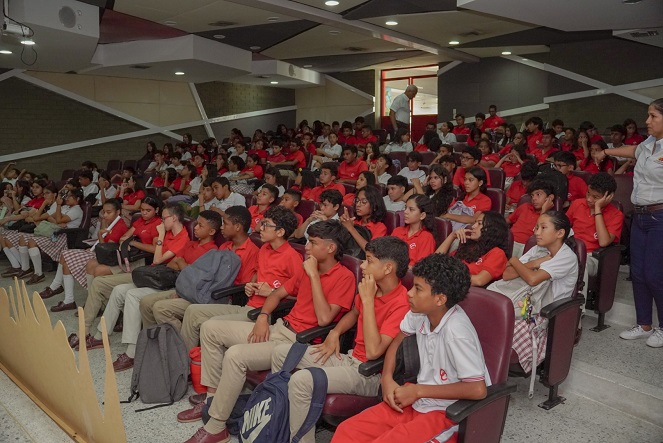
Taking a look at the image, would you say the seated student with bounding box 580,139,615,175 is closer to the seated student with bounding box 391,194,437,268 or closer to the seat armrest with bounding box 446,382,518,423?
the seated student with bounding box 391,194,437,268

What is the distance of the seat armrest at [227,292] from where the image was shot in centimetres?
323

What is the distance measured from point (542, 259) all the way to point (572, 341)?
410 mm

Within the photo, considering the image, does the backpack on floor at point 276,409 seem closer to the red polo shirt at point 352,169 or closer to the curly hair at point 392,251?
the curly hair at point 392,251

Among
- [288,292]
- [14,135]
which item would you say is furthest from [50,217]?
[14,135]

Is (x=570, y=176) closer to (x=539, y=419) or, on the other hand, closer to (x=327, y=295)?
(x=539, y=419)

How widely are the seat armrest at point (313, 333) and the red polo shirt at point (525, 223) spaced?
1842mm

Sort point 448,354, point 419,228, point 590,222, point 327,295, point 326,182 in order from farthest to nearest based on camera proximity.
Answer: point 326,182 → point 590,222 → point 419,228 → point 327,295 → point 448,354

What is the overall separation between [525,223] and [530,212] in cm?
8

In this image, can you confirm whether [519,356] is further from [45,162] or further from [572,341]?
[45,162]

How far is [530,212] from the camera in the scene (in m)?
3.93

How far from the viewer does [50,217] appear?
18.7 ft

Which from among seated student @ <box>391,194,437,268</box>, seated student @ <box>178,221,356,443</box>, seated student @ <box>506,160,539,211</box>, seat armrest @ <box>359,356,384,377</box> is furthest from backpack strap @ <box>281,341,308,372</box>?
seated student @ <box>506,160,539,211</box>

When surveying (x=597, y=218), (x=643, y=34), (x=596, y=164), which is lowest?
(x=597, y=218)

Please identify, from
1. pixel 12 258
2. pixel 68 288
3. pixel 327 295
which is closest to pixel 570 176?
pixel 327 295
